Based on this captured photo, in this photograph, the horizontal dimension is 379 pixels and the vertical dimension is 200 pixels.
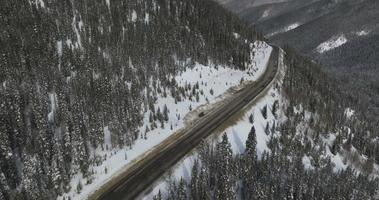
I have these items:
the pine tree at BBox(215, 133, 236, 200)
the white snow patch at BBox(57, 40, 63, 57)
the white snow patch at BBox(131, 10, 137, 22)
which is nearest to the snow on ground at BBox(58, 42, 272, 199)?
the pine tree at BBox(215, 133, 236, 200)

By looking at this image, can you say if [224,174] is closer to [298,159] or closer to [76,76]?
[298,159]

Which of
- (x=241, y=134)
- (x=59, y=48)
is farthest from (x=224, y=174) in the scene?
(x=59, y=48)

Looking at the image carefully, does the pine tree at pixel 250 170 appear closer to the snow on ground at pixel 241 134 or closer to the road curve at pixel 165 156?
the snow on ground at pixel 241 134

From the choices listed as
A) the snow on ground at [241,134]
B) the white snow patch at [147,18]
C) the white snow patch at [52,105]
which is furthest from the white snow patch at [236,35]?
the white snow patch at [52,105]

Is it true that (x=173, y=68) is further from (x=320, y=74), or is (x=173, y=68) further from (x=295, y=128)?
(x=320, y=74)

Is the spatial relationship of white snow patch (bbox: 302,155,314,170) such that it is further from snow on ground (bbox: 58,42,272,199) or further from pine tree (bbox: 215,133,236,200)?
pine tree (bbox: 215,133,236,200)

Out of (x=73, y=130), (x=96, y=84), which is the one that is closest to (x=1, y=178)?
(x=73, y=130)
